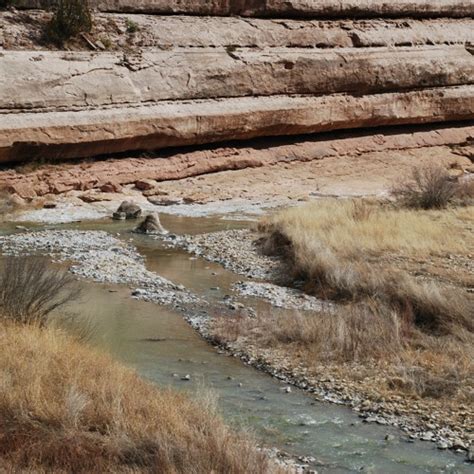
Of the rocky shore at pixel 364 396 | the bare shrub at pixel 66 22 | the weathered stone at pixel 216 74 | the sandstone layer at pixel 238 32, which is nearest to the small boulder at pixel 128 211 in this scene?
the weathered stone at pixel 216 74

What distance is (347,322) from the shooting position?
395 inches

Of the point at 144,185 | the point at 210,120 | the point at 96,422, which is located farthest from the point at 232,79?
the point at 96,422

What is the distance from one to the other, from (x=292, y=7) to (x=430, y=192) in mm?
8866

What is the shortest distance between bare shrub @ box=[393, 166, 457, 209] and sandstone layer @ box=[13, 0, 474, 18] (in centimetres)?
756

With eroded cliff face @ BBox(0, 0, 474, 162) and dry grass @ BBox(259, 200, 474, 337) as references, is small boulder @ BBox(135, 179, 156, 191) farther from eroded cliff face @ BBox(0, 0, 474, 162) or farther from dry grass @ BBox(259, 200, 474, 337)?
dry grass @ BBox(259, 200, 474, 337)

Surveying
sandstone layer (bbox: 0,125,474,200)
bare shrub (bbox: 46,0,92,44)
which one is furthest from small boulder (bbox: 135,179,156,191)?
bare shrub (bbox: 46,0,92,44)

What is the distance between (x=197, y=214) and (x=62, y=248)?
17.5 feet

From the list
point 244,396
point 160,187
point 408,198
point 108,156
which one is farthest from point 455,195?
point 244,396

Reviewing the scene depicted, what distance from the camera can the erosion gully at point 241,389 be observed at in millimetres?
6957

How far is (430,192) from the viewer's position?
1942cm

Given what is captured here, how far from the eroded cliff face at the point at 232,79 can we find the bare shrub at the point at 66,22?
0.63 metres

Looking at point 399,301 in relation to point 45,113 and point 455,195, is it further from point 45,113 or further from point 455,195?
point 45,113

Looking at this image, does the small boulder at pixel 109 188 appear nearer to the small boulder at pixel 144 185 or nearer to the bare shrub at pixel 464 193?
the small boulder at pixel 144 185

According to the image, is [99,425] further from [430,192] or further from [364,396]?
[430,192]
